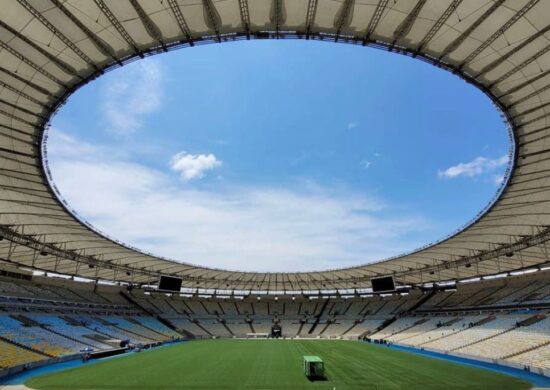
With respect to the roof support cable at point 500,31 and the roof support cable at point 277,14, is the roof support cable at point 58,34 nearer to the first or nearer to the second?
the roof support cable at point 277,14

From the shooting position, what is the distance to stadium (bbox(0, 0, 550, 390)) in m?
12.7

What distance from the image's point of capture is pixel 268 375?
78.6 ft

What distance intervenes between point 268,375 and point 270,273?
91.5 feet

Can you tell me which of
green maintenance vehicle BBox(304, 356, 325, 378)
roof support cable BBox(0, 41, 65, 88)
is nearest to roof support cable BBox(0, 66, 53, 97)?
→ roof support cable BBox(0, 41, 65, 88)

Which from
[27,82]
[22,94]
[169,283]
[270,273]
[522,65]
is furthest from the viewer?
[270,273]

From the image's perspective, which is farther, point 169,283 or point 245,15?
point 169,283

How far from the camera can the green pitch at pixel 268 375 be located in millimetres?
20391

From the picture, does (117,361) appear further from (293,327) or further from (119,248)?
(293,327)

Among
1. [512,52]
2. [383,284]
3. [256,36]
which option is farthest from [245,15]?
[383,284]

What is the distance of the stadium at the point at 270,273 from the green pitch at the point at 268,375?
0.18m

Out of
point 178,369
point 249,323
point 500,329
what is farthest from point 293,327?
point 178,369

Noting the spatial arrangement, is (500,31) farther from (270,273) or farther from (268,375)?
(270,273)

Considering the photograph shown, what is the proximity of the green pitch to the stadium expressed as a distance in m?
0.18

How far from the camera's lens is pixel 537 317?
35.5 metres
